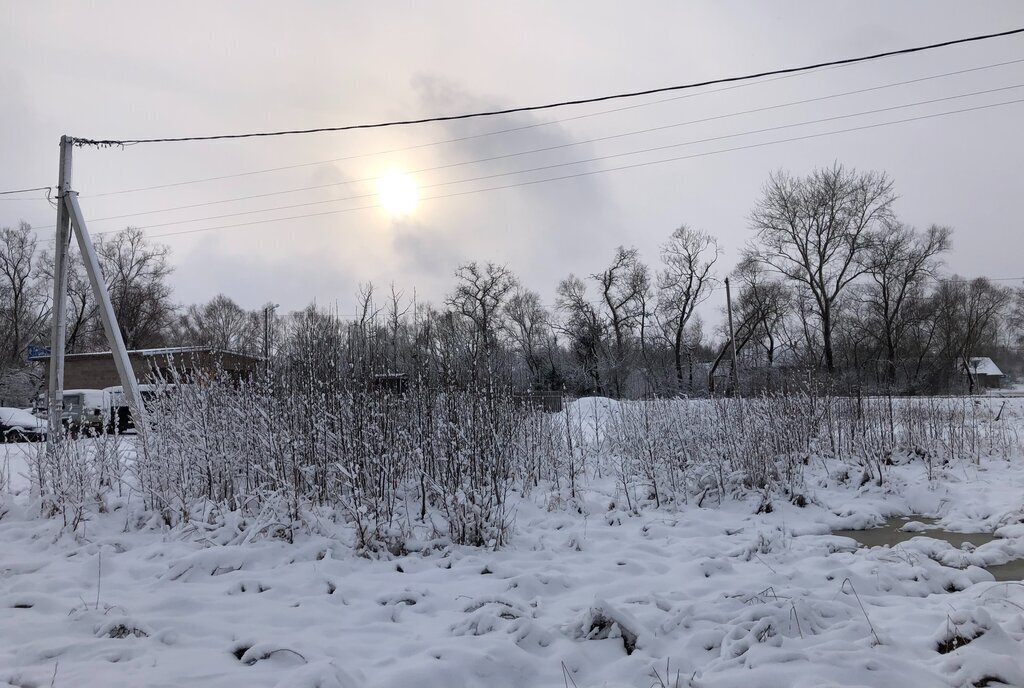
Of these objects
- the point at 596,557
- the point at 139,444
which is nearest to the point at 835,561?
the point at 596,557

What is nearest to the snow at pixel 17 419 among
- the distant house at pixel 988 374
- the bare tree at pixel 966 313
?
the bare tree at pixel 966 313

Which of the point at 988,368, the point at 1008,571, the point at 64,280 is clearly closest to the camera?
the point at 1008,571

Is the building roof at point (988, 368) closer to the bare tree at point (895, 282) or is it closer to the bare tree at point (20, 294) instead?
the bare tree at point (895, 282)

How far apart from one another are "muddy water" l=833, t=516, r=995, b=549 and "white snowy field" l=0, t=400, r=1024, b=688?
0.59ft

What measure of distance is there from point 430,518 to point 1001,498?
6923 mm

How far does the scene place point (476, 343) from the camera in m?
7.09

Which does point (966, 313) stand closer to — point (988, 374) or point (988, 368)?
point (988, 374)

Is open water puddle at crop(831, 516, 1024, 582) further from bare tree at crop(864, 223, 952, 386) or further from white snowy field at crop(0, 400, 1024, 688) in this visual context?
bare tree at crop(864, 223, 952, 386)

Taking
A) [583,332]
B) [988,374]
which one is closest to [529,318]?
[583,332]

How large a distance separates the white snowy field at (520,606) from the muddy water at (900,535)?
18 centimetres

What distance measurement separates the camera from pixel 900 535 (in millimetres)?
6035

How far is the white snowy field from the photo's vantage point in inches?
112

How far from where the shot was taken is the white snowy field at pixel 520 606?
2.84 meters

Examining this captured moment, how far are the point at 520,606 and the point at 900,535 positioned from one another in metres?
4.66
